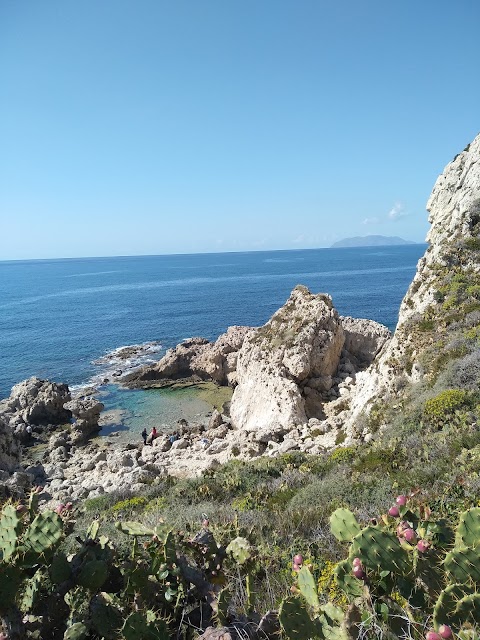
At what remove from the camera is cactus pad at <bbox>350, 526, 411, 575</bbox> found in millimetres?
3963

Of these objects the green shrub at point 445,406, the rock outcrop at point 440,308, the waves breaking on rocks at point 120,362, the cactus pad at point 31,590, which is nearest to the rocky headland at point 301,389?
the rock outcrop at point 440,308

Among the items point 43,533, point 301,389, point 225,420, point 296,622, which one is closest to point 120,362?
point 225,420

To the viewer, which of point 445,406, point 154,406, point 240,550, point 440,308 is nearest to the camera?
point 240,550

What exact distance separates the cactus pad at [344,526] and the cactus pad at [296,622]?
0.99 meters

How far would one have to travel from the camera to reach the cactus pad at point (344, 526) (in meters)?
4.55

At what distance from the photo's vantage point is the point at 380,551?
13.0 ft

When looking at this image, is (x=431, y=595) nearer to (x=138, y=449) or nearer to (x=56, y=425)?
(x=138, y=449)

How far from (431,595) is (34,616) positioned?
413 centimetres

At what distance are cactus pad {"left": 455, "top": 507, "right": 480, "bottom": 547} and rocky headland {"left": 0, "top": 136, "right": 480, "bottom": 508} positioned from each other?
10909 mm

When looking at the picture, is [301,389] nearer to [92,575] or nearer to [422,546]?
[92,575]

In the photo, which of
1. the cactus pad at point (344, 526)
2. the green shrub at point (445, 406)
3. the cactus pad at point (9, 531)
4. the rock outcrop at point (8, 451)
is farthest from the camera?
Result: the rock outcrop at point (8, 451)

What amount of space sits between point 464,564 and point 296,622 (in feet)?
5.38

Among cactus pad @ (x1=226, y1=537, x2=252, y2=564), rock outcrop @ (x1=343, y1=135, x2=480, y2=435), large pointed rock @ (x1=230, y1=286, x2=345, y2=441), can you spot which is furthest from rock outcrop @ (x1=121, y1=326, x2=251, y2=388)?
cactus pad @ (x1=226, y1=537, x2=252, y2=564)

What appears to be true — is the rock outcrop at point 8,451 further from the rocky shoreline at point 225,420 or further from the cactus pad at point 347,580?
the cactus pad at point 347,580
